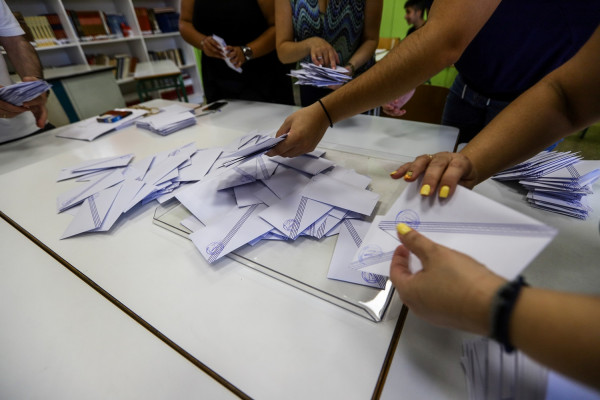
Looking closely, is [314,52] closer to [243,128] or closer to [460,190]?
[243,128]

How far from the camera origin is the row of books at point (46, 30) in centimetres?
298

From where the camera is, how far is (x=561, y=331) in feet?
0.80

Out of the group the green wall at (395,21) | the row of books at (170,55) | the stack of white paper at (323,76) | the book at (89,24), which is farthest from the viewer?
the row of books at (170,55)

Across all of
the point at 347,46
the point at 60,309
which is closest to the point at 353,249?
the point at 60,309

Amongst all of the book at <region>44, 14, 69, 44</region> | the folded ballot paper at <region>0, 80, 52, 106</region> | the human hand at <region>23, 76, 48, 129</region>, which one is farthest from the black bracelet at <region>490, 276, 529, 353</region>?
the book at <region>44, 14, 69, 44</region>

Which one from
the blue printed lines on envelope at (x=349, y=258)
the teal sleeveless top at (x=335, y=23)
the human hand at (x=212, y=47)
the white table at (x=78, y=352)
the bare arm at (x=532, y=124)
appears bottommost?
the white table at (x=78, y=352)

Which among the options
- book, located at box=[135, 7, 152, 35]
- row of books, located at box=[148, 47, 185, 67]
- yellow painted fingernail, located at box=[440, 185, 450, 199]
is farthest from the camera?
row of books, located at box=[148, 47, 185, 67]

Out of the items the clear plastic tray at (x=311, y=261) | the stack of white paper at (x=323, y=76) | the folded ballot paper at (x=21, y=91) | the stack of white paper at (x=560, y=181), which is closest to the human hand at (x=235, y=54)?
the stack of white paper at (x=323, y=76)

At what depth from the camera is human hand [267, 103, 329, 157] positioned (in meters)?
0.76

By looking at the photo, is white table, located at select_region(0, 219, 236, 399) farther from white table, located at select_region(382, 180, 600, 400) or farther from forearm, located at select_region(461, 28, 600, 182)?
forearm, located at select_region(461, 28, 600, 182)

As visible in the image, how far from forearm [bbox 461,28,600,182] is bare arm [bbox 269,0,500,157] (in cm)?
22

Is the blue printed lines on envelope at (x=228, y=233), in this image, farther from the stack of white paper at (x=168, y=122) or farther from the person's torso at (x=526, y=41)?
the person's torso at (x=526, y=41)

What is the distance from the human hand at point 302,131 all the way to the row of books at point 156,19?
4.47 metres

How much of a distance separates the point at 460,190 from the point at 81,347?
685 millimetres
